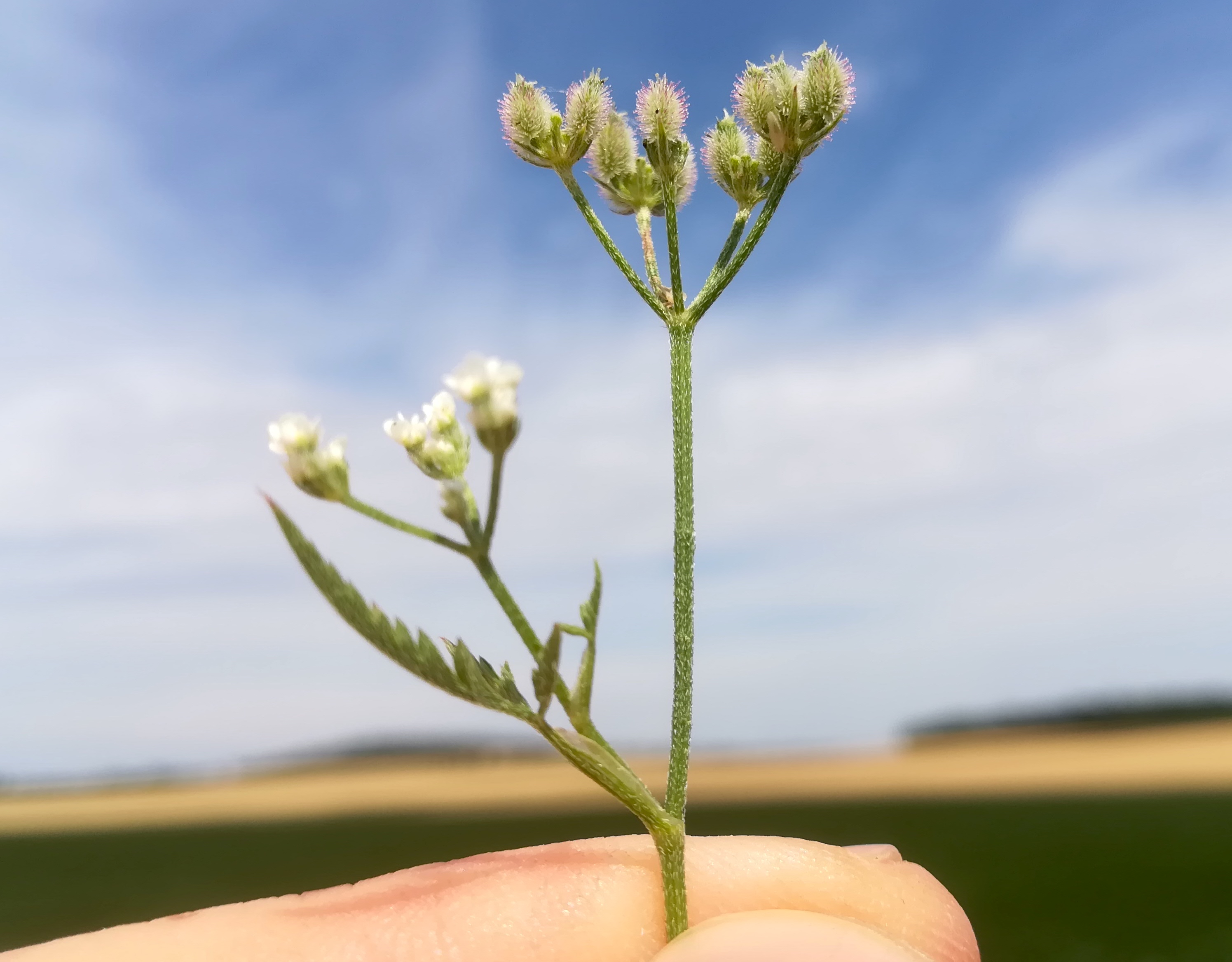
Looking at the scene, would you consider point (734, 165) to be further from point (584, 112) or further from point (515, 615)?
point (515, 615)

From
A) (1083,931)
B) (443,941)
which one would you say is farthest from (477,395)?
(1083,931)

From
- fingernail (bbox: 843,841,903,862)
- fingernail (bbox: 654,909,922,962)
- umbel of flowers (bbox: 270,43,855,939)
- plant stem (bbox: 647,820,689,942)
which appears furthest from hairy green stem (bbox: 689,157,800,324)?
fingernail (bbox: 843,841,903,862)

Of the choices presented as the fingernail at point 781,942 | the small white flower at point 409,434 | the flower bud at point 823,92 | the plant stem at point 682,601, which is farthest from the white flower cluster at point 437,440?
the fingernail at point 781,942

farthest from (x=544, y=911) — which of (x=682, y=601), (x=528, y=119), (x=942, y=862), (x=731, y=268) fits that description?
(x=942, y=862)

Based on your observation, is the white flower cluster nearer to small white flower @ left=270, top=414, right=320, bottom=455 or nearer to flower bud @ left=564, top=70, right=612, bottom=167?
small white flower @ left=270, top=414, right=320, bottom=455

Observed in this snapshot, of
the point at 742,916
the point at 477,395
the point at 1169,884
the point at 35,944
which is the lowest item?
the point at 1169,884

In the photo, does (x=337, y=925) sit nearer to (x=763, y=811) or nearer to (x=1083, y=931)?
(x=1083, y=931)
